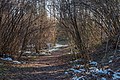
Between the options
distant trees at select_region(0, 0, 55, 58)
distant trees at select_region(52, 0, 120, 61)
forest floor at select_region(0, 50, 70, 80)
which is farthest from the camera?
distant trees at select_region(0, 0, 55, 58)

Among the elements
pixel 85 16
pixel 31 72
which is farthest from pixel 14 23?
pixel 31 72

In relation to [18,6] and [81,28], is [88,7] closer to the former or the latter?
[81,28]

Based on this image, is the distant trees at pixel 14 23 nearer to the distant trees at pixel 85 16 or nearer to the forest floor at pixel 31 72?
the distant trees at pixel 85 16

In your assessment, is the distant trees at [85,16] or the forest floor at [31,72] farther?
the distant trees at [85,16]

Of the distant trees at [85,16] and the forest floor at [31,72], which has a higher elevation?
the distant trees at [85,16]

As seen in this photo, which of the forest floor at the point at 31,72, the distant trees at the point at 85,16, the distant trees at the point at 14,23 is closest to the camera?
the forest floor at the point at 31,72

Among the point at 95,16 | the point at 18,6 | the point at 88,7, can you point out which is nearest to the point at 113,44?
the point at 95,16

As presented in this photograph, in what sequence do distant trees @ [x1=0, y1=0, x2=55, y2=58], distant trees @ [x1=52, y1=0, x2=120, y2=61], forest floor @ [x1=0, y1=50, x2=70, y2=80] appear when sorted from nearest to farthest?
1. forest floor @ [x1=0, y1=50, x2=70, y2=80]
2. distant trees @ [x1=52, y1=0, x2=120, y2=61]
3. distant trees @ [x1=0, y1=0, x2=55, y2=58]

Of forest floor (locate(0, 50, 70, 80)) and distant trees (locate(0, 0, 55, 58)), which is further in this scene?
distant trees (locate(0, 0, 55, 58))

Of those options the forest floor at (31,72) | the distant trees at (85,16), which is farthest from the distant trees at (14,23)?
the forest floor at (31,72)

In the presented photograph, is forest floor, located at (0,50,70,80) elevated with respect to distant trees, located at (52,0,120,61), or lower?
lower

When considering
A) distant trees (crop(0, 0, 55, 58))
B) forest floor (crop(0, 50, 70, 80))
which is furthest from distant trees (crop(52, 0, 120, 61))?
distant trees (crop(0, 0, 55, 58))

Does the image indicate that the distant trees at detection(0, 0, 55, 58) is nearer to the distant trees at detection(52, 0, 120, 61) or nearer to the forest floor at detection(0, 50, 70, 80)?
the distant trees at detection(52, 0, 120, 61)

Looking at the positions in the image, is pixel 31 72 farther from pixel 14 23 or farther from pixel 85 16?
pixel 14 23
